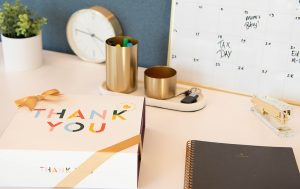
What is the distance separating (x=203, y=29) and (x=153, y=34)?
6.3 inches

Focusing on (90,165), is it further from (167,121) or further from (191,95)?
(191,95)

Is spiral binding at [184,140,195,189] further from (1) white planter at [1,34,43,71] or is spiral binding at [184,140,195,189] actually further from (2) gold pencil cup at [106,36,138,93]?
(1) white planter at [1,34,43,71]

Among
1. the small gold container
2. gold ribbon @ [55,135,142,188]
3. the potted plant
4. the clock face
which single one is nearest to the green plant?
the potted plant

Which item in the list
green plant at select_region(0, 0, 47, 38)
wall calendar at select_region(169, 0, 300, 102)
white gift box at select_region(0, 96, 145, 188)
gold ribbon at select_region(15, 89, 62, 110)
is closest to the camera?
white gift box at select_region(0, 96, 145, 188)

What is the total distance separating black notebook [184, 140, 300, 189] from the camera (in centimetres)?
70

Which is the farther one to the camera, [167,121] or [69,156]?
Result: [167,121]

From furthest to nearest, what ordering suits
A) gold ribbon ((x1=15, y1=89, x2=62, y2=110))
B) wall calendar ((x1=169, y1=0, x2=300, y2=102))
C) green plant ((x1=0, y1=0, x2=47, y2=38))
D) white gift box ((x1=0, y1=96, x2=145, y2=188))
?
green plant ((x1=0, y1=0, x2=47, y2=38)), wall calendar ((x1=169, y1=0, x2=300, y2=102)), gold ribbon ((x1=15, y1=89, x2=62, y2=110)), white gift box ((x1=0, y1=96, x2=145, y2=188))

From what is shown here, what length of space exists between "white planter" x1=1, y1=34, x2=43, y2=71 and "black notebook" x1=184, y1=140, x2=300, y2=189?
0.55m

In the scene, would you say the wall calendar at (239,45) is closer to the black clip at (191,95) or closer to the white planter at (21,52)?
the black clip at (191,95)

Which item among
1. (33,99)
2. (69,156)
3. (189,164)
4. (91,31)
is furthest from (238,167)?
(91,31)

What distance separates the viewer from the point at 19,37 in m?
1.12

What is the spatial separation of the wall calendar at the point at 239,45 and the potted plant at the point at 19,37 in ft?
1.23

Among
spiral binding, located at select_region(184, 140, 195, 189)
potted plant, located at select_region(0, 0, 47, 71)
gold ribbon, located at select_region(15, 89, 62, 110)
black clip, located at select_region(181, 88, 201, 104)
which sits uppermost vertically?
potted plant, located at select_region(0, 0, 47, 71)

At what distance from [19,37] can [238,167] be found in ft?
2.30
